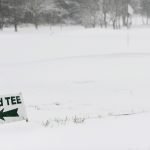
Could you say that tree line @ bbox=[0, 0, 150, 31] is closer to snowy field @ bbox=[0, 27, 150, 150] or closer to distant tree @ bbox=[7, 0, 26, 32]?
distant tree @ bbox=[7, 0, 26, 32]

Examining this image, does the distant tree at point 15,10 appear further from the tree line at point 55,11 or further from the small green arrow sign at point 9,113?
the small green arrow sign at point 9,113

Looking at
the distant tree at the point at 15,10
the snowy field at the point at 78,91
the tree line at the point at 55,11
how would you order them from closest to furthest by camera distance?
the snowy field at the point at 78,91
the distant tree at the point at 15,10
the tree line at the point at 55,11

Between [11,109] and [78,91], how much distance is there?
26.6 feet

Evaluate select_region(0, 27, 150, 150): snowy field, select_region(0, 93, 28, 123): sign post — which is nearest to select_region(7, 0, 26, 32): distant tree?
select_region(0, 27, 150, 150): snowy field

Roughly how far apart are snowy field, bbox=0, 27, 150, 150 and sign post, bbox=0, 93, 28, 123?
0.14 m

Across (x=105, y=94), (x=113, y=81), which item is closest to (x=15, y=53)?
(x=113, y=81)

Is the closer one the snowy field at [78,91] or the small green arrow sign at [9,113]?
the snowy field at [78,91]

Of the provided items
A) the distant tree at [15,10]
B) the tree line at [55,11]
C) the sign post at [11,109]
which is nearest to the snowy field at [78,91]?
the sign post at [11,109]

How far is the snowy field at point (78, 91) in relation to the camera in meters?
5.39

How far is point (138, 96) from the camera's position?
13.1 m

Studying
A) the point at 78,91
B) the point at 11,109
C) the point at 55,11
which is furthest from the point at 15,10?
the point at 11,109

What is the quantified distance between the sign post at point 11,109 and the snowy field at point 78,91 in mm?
142

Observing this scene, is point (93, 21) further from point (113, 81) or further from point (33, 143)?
point (33, 143)

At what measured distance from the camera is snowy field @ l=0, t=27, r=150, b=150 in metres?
5.39
